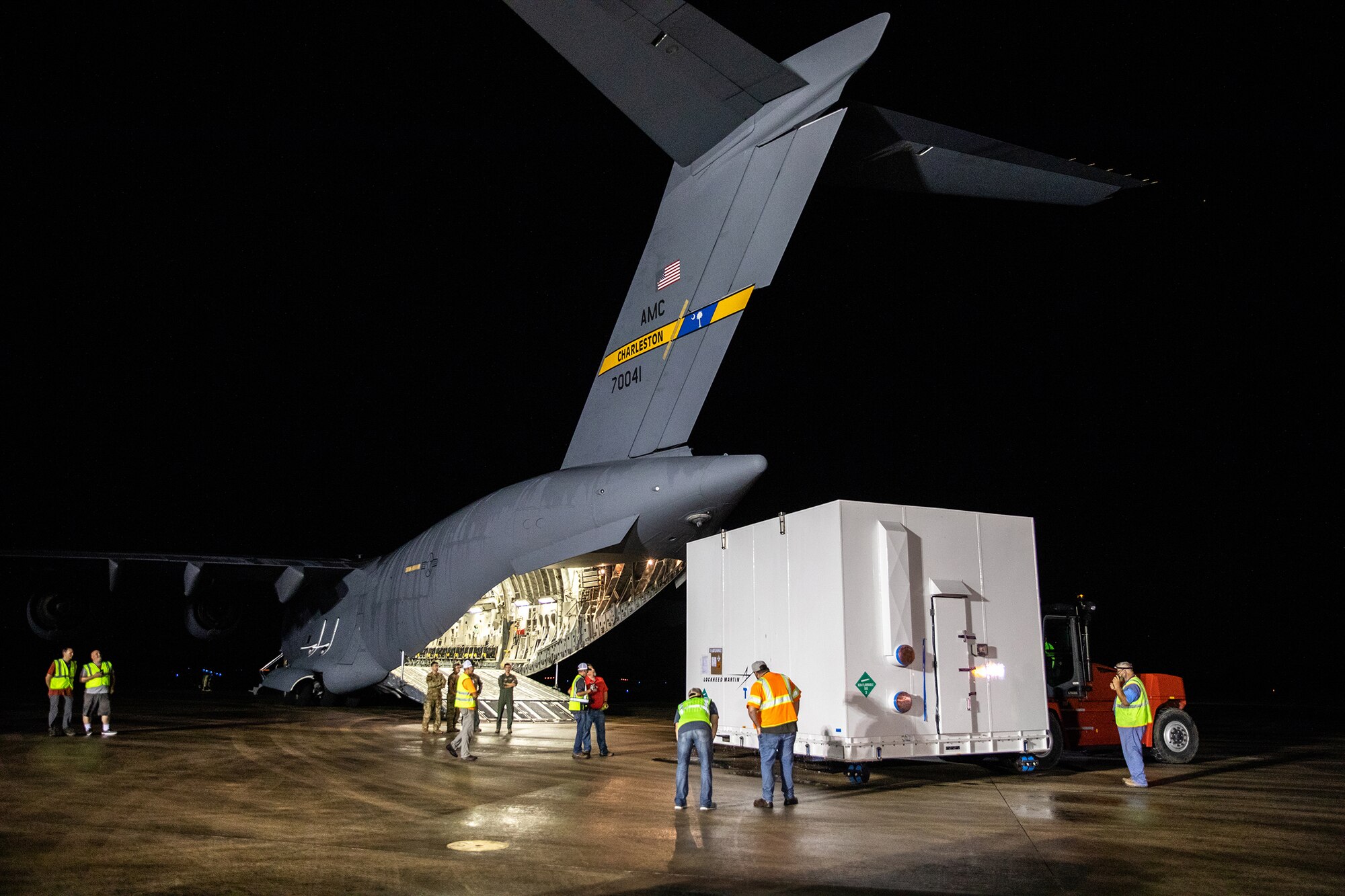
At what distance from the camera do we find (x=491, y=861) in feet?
20.0

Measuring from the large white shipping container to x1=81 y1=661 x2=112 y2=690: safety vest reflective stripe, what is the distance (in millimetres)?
10553

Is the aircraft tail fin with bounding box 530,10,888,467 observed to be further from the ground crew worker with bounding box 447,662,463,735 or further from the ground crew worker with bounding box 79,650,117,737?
the ground crew worker with bounding box 79,650,117,737

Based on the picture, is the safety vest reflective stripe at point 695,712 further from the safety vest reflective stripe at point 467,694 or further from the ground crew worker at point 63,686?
the ground crew worker at point 63,686

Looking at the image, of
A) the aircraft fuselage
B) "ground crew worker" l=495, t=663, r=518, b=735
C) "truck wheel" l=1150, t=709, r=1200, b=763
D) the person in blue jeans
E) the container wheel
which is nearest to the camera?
the person in blue jeans

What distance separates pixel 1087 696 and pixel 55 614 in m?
23.8

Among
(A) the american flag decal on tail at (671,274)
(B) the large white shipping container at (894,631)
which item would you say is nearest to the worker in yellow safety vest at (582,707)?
(B) the large white shipping container at (894,631)

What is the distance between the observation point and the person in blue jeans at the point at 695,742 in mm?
8227

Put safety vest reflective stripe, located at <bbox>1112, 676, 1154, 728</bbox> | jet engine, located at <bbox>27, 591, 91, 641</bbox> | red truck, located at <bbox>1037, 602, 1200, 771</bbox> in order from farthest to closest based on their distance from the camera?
jet engine, located at <bbox>27, 591, 91, 641</bbox> → red truck, located at <bbox>1037, 602, 1200, 771</bbox> → safety vest reflective stripe, located at <bbox>1112, 676, 1154, 728</bbox>

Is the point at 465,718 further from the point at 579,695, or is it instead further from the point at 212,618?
the point at 212,618

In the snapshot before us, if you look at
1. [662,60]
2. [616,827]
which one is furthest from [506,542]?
[616,827]

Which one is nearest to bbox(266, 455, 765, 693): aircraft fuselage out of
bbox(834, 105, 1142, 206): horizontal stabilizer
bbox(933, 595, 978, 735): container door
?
bbox(933, 595, 978, 735): container door

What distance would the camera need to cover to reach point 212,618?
86.0 feet

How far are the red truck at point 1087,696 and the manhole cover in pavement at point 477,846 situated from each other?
27.1 feet

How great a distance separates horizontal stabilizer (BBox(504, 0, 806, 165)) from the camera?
9.49 metres
